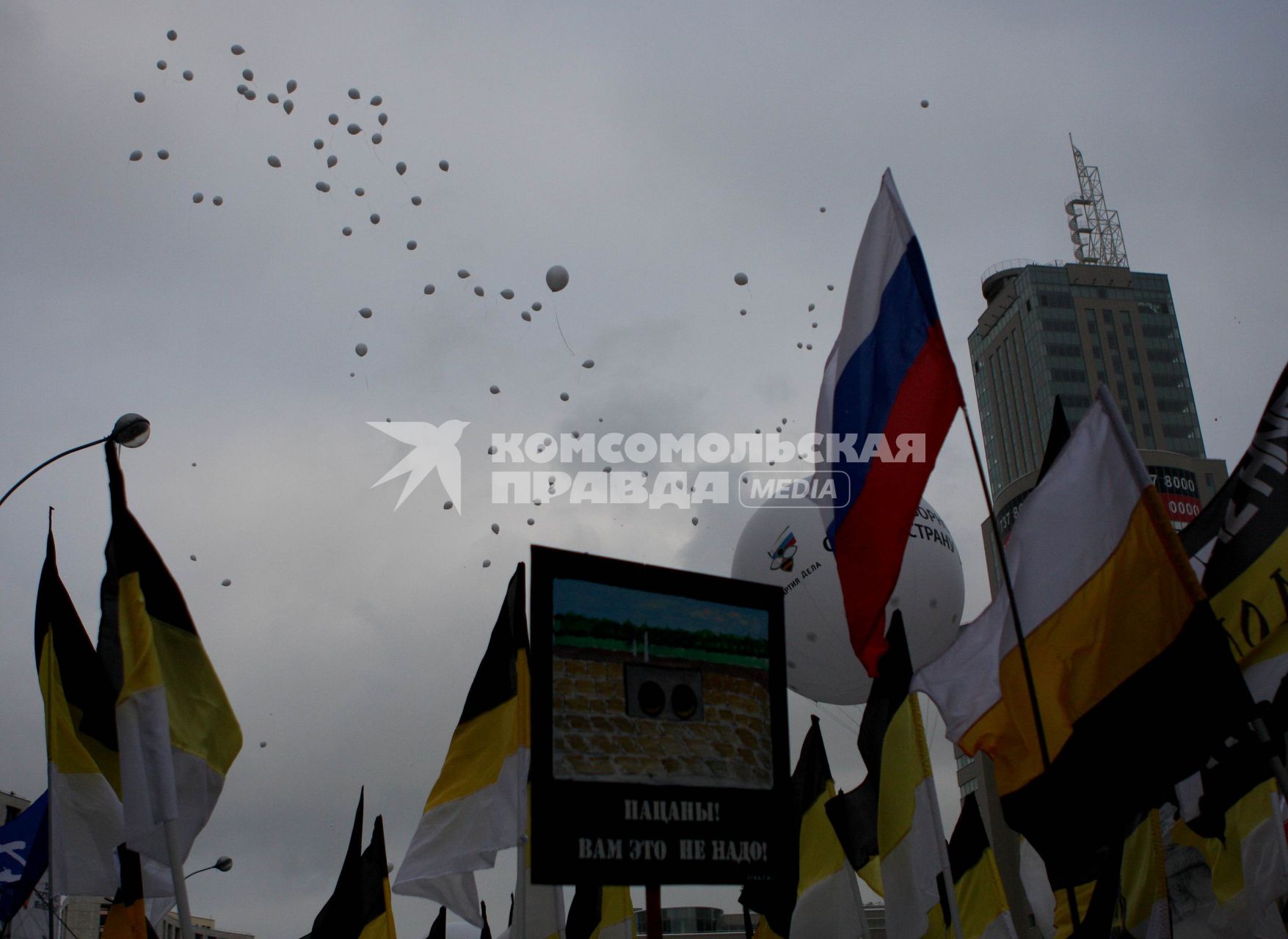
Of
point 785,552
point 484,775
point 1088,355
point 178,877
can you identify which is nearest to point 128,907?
point 178,877

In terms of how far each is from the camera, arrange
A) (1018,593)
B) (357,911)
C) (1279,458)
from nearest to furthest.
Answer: (1279,458) → (1018,593) → (357,911)

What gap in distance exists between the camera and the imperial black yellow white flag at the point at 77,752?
28.2 ft

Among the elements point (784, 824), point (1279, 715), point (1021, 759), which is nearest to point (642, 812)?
point (784, 824)

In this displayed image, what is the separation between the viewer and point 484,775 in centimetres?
1073

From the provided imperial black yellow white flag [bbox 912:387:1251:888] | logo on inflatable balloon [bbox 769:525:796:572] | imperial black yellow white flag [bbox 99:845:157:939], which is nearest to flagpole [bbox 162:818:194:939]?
imperial black yellow white flag [bbox 99:845:157:939]

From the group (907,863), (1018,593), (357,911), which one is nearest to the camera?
(1018,593)

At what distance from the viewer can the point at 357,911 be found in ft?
42.4

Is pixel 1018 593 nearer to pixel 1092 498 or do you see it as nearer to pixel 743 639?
pixel 1092 498

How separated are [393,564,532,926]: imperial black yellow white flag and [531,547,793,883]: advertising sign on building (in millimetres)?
5150

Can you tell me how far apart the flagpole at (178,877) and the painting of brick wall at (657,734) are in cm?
249

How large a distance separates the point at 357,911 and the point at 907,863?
6098mm

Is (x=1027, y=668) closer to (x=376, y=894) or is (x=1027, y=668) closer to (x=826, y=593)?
(x=826, y=593)

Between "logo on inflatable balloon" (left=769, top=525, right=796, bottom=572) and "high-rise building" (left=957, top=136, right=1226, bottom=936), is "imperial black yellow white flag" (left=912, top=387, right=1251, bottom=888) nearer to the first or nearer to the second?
"logo on inflatable balloon" (left=769, top=525, right=796, bottom=572)

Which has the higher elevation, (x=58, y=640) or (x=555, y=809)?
(x=58, y=640)
